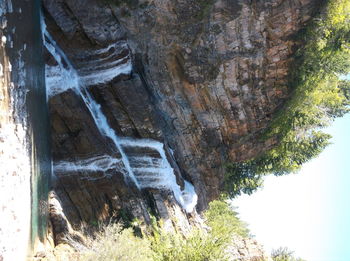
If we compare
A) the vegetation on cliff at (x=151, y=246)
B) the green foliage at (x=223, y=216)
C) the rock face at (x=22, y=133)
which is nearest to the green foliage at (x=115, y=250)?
the vegetation on cliff at (x=151, y=246)

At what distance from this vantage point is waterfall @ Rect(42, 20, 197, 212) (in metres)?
15.4

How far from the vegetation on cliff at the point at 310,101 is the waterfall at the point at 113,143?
586 centimetres

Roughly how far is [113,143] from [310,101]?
955 cm

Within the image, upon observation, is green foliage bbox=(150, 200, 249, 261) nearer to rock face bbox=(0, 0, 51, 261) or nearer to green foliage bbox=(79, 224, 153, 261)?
green foliage bbox=(79, 224, 153, 261)

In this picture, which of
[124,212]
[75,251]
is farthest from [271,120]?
[75,251]

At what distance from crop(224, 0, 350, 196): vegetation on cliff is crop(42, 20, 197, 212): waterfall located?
19.2ft

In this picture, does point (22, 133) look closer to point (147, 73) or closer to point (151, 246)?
point (147, 73)

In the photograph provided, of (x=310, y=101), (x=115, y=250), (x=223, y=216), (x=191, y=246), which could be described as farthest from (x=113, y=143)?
(x=223, y=216)

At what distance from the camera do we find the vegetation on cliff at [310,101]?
53.1 ft

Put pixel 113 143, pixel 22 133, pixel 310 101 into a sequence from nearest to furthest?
pixel 22 133 → pixel 113 143 → pixel 310 101

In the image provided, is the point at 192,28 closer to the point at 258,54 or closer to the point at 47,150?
the point at 258,54

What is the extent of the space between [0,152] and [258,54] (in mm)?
10682

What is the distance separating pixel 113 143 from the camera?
16.6 meters

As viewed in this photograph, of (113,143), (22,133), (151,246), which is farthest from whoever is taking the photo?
(113,143)
